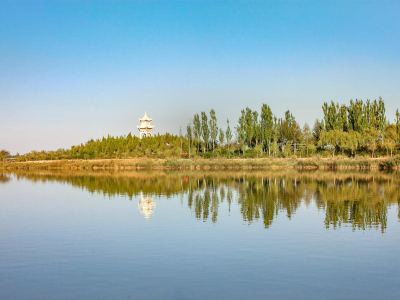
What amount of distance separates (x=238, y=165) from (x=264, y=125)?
9245mm

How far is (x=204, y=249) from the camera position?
14633mm

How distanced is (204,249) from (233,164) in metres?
51.1

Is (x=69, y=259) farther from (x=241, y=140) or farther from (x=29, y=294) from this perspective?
(x=241, y=140)

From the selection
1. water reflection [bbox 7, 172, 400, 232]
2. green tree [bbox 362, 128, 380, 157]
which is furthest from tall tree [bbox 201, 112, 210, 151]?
water reflection [bbox 7, 172, 400, 232]

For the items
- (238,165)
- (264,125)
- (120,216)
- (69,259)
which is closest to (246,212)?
(120,216)

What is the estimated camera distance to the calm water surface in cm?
1072

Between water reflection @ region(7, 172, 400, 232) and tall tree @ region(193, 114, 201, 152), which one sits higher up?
tall tree @ region(193, 114, 201, 152)

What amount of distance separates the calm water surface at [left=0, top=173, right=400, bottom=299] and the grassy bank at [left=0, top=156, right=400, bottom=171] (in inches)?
1343

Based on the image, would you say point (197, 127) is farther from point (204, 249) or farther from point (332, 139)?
point (204, 249)

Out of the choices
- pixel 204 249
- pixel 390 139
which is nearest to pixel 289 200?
pixel 204 249

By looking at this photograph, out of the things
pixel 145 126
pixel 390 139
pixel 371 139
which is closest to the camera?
pixel 371 139

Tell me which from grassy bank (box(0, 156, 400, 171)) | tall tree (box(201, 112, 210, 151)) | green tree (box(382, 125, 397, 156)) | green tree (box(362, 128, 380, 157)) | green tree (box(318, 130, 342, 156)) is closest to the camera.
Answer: grassy bank (box(0, 156, 400, 171))

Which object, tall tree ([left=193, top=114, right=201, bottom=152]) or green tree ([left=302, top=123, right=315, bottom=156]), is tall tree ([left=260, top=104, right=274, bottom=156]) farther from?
tall tree ([left=193, top=114, right=201, bottom=152])

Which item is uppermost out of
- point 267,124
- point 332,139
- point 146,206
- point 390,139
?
point 267,124
